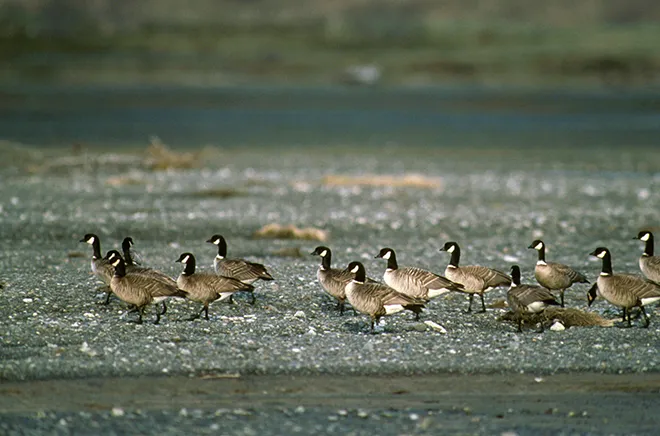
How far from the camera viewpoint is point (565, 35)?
512ft

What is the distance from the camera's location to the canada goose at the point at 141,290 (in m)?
13.7

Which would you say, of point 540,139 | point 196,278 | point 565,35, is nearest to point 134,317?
point 196,278

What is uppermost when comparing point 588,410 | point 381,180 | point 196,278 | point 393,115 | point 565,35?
point 565,35

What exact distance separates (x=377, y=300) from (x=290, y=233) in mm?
8355

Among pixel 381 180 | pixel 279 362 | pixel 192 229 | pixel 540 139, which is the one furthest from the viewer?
pixel 540 139

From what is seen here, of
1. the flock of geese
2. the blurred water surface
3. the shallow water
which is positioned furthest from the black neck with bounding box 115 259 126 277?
the blurred water surface

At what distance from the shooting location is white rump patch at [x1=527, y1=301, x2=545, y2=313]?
45.1 ft

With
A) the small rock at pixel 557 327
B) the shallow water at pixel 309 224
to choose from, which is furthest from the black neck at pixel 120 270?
the small rock at pixel 557 327

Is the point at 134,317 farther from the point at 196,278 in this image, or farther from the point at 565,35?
the point at 565,35

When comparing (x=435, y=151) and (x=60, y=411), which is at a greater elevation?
(x=435, y=151)

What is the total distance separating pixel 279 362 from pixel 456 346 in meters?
2.13

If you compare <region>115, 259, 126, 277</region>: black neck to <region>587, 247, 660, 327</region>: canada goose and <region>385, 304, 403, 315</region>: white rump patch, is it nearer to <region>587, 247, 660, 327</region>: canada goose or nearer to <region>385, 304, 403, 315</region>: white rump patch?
<region>385, 304, 403, 315</region>: white rump patch

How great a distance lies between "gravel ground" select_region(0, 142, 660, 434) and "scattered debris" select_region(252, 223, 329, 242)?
25 centimetres

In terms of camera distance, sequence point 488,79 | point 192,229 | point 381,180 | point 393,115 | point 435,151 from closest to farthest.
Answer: point 192,229, point 381,180, point 435,151, point 393,115, point 488,79
